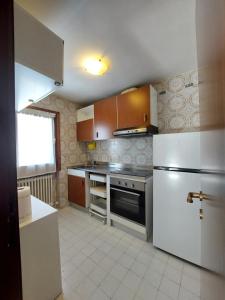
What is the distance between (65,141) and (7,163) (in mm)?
2708

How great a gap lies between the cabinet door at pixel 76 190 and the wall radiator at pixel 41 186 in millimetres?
362

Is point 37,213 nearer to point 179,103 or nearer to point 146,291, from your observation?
point 146,291

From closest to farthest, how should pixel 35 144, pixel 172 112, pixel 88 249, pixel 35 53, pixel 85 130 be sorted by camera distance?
pixel 35 53, pixel 88 249, pixel 172 112, pixel 35 144, pixel 85 130

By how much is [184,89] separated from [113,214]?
2.11 m

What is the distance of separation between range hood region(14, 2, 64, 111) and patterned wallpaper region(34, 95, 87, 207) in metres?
2.15

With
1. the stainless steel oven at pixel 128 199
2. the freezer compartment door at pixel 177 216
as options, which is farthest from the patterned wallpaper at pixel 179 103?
the stainless steel oven at pixel 128 199

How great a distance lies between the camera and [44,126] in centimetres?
273

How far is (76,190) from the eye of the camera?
2.87 meters

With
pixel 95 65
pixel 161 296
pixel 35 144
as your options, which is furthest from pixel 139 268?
pixel 35 144

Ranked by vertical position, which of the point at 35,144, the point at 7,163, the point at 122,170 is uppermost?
the point at 35,144

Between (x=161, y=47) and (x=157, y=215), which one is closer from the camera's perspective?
(x=161, y=47)

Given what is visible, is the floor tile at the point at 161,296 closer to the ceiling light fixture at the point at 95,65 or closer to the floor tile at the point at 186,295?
the floor tile at the point at 186,295

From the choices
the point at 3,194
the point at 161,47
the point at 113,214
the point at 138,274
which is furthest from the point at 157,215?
the point at 161,47

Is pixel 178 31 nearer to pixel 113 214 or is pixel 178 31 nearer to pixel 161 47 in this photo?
pixel 161 47
